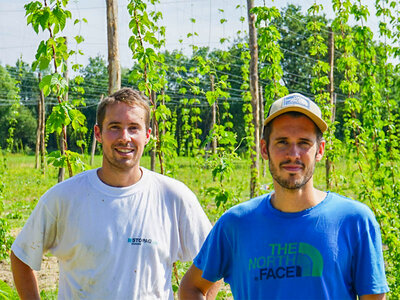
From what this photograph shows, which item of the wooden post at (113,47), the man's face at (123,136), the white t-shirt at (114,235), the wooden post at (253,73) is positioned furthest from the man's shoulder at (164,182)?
the wooden post at (253,73)

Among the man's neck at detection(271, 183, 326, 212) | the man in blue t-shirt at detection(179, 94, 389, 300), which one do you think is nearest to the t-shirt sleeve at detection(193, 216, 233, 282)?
the man in blue t-shirt at detection(179, 94, 389, 300)

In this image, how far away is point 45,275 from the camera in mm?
6289

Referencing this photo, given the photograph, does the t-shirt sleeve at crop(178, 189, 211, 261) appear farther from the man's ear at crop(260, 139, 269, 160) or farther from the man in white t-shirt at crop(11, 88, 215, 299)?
the man's ear at crop(260, 139, 269, 160)

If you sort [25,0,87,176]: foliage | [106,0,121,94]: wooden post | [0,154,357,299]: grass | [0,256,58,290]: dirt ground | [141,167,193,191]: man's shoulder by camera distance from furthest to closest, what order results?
[0,154,357,299]: grass, [0,256,58,290]: dirt ground, [106,0,121,94]: wooden post, [25,0,87,176]: foliage, [141,167,193,191]: man's shoulder

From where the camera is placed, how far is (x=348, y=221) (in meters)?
1.77

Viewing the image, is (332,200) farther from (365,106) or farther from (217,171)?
(365,106)

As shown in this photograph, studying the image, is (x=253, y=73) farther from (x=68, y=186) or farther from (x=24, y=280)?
(x=24, y=280)

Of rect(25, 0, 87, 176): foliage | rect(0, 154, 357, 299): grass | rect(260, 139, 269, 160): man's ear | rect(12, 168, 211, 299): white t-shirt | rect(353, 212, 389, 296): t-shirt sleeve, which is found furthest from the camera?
rect(0, 154, 357, 299): grass

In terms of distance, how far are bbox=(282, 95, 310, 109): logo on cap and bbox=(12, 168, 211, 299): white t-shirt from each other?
939mm

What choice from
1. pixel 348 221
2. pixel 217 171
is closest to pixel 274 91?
pixel 217 171

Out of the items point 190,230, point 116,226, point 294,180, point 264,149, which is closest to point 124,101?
point 116,226

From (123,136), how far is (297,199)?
42.6 inches

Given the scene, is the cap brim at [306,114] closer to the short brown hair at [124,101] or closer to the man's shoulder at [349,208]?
the man's shoulder at [349,208]

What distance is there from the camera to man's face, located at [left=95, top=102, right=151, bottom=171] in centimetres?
259
